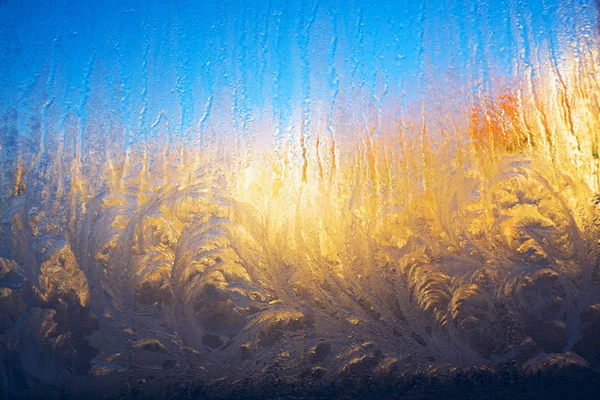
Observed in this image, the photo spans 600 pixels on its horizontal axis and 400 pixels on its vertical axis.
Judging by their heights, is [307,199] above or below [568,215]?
above

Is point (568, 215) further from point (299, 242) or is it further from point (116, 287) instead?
point (116, 287)

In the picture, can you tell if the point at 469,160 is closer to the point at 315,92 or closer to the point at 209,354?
the point at 315,92

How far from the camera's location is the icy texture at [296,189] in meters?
1.50

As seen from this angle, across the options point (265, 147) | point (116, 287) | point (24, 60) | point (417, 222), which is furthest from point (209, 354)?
point (24, 60)

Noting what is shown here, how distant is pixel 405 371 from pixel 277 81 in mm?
1142

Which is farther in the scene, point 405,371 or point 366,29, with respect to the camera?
point 366,29

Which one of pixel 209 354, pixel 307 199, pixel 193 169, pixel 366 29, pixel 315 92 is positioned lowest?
pixel 209 354

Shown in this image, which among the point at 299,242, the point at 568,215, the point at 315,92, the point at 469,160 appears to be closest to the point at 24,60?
the point at 315,92

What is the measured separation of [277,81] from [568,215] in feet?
3.81

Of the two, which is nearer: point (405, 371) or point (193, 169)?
point (405, 371)

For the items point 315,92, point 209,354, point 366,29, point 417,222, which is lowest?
point 209,354

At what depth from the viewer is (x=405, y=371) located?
1474mm

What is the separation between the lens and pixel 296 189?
5.21 ft

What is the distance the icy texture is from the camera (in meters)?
1.50
